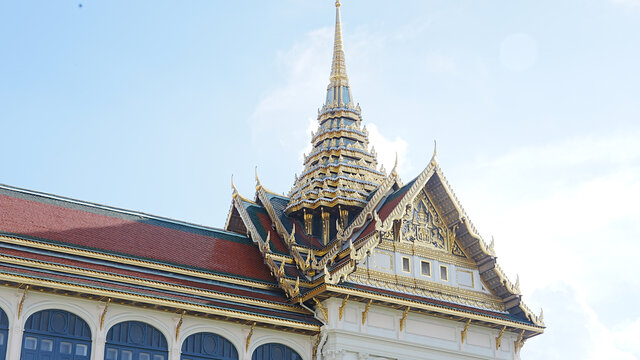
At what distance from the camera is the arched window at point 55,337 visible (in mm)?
24297

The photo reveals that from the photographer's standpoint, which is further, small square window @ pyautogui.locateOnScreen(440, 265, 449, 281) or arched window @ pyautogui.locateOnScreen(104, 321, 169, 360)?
small square window @ pyautogui.locateOnScreen(440, 265, 449, 281)

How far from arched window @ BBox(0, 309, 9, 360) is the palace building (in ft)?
0.09

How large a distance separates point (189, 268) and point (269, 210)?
731cm

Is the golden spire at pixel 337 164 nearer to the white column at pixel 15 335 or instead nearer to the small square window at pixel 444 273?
the small square window at pixel 444 273

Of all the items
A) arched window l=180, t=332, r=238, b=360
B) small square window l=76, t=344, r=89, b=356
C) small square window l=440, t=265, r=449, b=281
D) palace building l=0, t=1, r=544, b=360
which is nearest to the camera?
small square window l=76, t=344, r=89, b=356

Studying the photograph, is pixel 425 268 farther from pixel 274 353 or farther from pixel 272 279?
pixel 274 353

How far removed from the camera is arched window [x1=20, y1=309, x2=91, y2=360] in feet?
79.7

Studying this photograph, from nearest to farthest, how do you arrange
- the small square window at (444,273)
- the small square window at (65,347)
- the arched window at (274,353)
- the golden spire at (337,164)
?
the small square window at (65,347), the arched window at (274,353), the small square window at (444,273), the golden spire at (337,164)

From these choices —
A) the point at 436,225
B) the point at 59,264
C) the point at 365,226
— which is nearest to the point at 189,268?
the point at 59,264

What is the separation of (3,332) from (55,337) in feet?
4.73

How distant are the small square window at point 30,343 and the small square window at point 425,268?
548 inches

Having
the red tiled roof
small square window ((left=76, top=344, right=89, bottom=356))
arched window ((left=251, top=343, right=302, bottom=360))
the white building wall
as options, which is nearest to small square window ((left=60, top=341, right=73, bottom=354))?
small square window ((left=76, top=344, right=89, bottom=356))

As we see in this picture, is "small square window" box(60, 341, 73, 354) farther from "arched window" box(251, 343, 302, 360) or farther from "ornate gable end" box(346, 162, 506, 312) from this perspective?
"ornate gable end" box(346, 162, 506, 312)

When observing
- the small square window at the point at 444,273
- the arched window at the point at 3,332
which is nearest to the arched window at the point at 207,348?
the arched window at the point at 3,332
